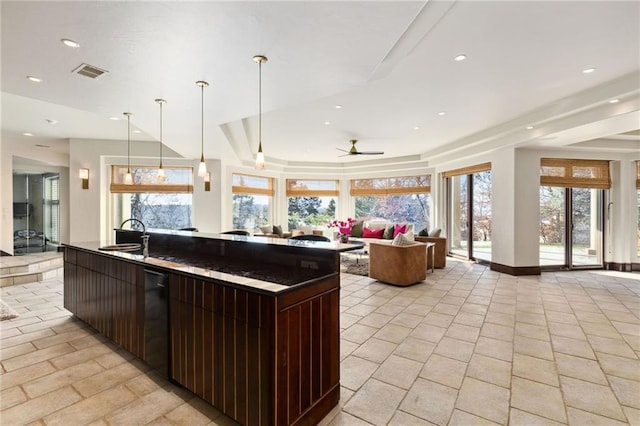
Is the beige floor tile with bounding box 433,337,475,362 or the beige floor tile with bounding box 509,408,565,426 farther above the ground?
the beige floor tile with bounding box 433,337,475,362

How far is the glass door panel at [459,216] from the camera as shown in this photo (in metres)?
7.77

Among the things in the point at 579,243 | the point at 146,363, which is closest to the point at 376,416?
the point at 146,363

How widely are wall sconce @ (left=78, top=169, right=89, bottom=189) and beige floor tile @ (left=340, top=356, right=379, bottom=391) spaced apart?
22.3 ft

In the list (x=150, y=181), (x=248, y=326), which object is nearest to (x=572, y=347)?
(x=248, y=326)

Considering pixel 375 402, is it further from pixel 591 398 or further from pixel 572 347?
pixel 572 347

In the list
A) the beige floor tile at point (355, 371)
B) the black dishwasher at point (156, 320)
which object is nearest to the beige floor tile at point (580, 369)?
A: the beige floor tile at point (355, 371)

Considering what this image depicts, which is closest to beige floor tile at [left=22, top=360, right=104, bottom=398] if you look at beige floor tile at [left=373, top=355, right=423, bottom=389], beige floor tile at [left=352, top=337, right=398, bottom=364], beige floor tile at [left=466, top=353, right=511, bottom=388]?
beige floor tile at [left=352, top=337, right=398, bottom=364]

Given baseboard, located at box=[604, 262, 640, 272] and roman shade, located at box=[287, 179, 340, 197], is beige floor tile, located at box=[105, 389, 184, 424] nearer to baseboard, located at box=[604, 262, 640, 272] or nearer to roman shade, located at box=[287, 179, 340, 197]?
roman shade, located at box=[287, 179, 340, 197]

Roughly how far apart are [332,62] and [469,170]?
19.5ft

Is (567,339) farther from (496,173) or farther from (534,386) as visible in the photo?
(496,173)

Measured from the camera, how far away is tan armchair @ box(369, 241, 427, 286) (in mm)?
5109

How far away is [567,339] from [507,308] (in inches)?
37.2

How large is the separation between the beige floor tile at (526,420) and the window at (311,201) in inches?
336

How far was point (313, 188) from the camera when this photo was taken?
33.8 feet
